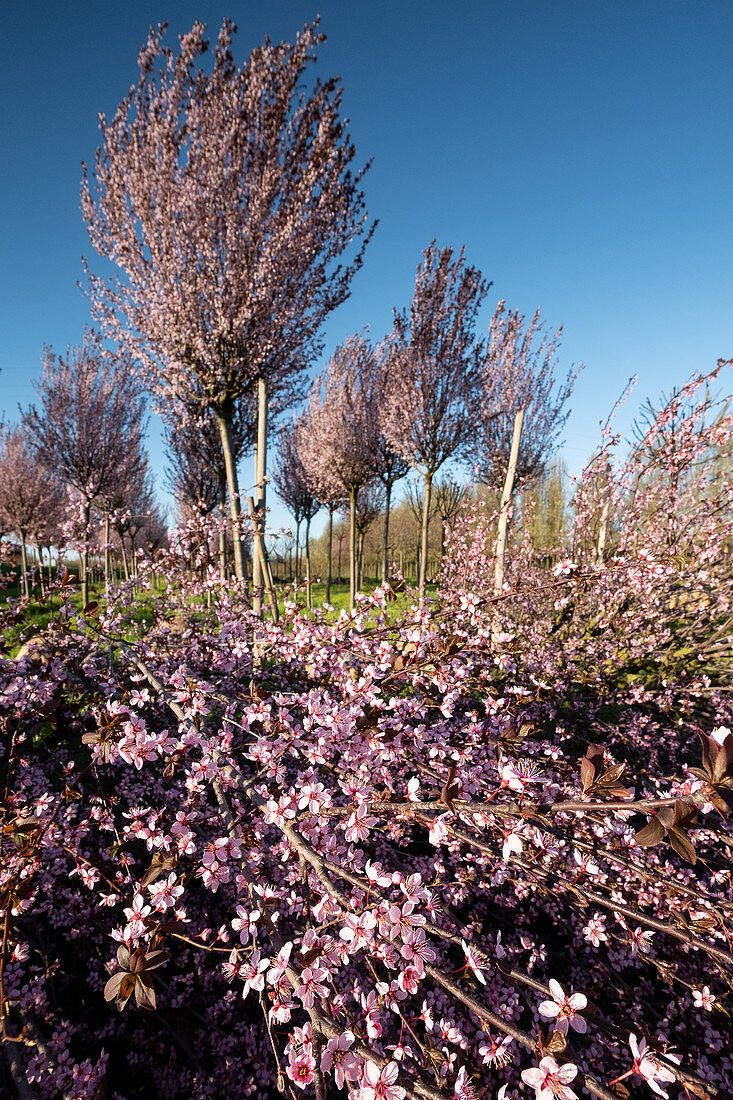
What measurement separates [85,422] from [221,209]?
8.13m

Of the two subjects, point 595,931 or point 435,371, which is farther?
point 435,371

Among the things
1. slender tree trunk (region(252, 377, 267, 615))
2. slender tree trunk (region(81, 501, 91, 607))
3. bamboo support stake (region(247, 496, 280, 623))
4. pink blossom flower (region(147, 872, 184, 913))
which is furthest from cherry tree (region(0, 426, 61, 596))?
pink blossom flower (region(147, 872, 184, 913))

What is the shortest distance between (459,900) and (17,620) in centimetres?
271

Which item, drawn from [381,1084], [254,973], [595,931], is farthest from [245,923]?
[595,931]

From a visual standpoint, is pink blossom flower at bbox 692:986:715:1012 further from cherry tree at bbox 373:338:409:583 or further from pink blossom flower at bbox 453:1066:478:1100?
cherry tree at bbox 373:338:409:583

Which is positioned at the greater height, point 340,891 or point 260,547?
point 260,547

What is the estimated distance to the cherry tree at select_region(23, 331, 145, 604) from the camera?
11.1 meters

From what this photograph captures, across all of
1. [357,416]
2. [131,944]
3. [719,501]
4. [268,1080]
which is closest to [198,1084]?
[268,1080]

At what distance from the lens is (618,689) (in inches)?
151

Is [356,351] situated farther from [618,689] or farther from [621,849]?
[621,849]

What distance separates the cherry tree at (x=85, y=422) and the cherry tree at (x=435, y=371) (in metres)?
6.93

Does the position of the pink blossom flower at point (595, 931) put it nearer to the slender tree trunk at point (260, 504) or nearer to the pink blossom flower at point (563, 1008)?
the pink blossom flower at point (563, 1008)

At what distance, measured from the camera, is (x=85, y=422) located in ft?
36.8

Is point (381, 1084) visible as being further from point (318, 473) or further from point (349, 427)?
point (318, 473)
